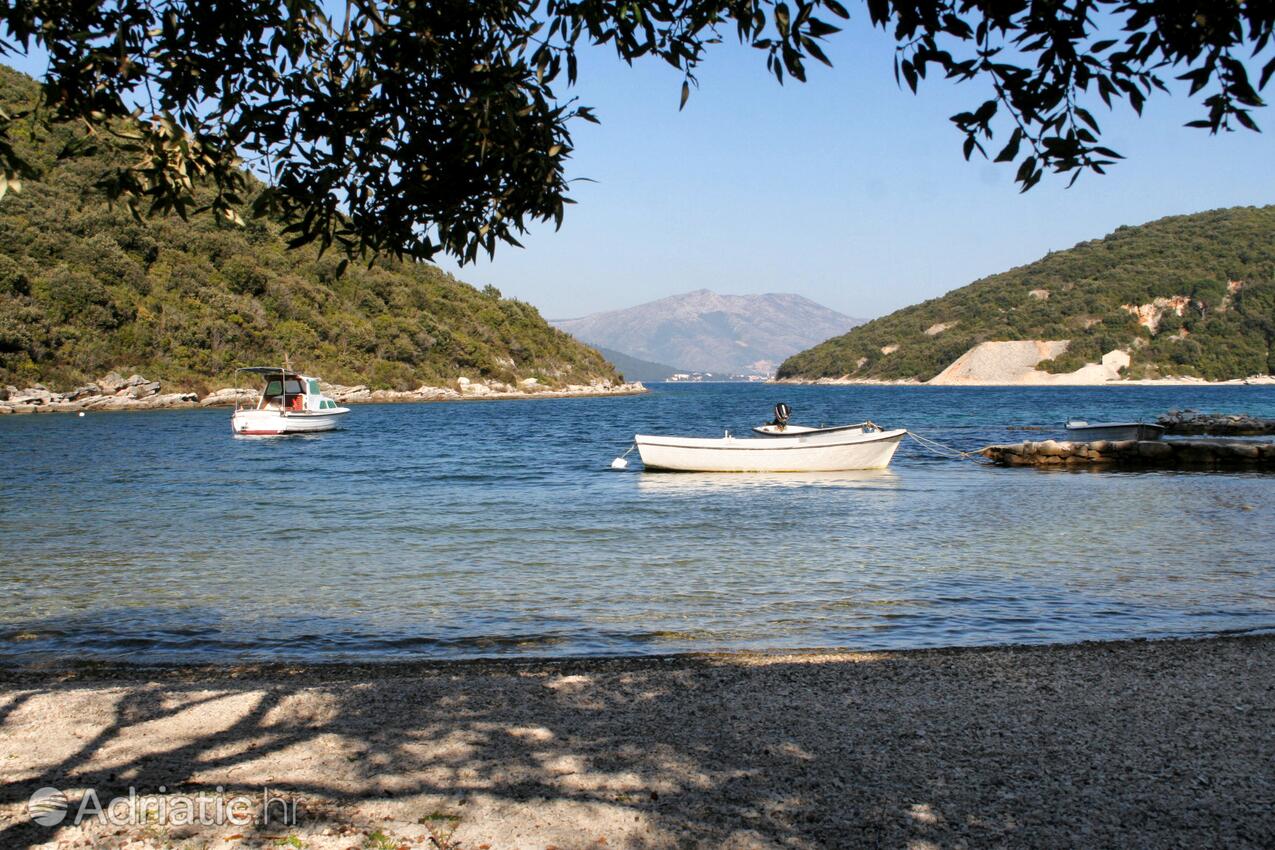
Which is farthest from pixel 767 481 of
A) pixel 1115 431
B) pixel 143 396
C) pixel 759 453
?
pixel 143 396

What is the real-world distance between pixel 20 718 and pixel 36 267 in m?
77.1

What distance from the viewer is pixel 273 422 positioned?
4534 cm

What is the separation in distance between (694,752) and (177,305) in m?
83.8

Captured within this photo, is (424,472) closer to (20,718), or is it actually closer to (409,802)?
(20,718)

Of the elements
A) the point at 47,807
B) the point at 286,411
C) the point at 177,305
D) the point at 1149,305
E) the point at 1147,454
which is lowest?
the point at 1147,454

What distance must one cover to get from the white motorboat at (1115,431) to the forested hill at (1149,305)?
111 m

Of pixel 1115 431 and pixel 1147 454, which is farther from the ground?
pixel 1115 431

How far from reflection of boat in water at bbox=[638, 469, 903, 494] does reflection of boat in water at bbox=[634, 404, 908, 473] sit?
245mm

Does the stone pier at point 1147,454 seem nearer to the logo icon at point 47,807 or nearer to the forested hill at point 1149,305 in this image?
the logo icon at point 47,807

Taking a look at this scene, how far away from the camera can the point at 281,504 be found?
20.8 meters

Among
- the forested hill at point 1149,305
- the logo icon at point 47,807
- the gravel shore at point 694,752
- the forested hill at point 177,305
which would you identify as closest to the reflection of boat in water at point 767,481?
the gravel shore at point 694,752

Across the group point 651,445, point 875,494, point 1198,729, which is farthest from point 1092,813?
point 651,445

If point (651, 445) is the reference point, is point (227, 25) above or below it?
above

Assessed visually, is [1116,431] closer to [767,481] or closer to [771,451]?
[771,451]
